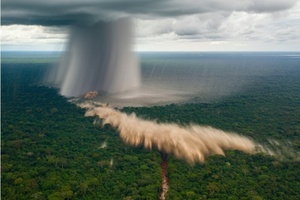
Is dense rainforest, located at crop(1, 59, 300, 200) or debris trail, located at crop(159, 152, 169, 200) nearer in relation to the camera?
dense rainforest, located at crop(1, 59, 300, 200)

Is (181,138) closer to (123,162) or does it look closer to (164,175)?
(123,162)

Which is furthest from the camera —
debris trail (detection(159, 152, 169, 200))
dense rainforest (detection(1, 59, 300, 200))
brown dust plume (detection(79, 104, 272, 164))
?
brown dust plume (detection(79, 104, 272, 164))

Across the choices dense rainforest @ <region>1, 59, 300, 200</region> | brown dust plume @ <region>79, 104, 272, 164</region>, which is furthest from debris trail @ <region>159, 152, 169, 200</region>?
brown dust plume @ <region>79, 104, 272, 164</region>

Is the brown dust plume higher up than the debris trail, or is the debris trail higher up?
the brown dust plume

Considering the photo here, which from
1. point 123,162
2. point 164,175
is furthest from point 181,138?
point 164,175

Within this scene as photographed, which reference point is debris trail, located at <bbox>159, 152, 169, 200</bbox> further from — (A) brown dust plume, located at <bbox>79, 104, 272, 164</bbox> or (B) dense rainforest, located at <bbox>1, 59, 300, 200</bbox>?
(A) brown dust plume, located at <bbox>79, 104, 272, 164</bbox>

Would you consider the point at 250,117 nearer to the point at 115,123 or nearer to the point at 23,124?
the point at 115,123

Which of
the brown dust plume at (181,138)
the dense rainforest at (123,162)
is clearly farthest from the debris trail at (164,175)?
the brown dust plume at (181,138)

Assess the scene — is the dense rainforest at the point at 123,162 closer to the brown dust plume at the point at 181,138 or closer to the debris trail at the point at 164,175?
the debris trail at the point at 164,175

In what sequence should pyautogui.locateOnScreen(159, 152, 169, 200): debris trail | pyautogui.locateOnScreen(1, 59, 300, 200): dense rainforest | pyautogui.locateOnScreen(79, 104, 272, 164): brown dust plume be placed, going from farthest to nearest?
pyautogui.locateOnScreen(79, 104, 272, 164): brown dust plume → pyautogui.locateOnScreen(159, 152, 169, 200): debris trail → pyautogui.locateOnScreen(1, 59, 300, 200): dense rainforest
